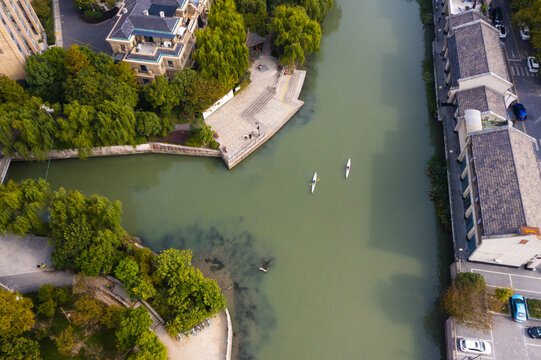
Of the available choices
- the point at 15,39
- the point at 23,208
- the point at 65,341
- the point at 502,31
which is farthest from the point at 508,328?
the point at 15,39

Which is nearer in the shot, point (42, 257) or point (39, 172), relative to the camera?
point (42, 257)

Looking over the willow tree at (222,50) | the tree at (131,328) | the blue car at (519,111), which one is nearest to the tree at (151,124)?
the willow tree at (222,50)

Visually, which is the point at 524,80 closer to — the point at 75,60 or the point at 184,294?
the point at 184,294

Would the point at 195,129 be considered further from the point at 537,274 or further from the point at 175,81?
the point at 537,274

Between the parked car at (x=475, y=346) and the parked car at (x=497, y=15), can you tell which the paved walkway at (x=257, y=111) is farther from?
the parked car at (x=497, y=15)

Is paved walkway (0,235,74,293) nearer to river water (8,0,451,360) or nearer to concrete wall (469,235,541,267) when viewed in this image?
river water (8,0,451,360)

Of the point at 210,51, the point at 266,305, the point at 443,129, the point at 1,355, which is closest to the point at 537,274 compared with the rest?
the point at 443,129
